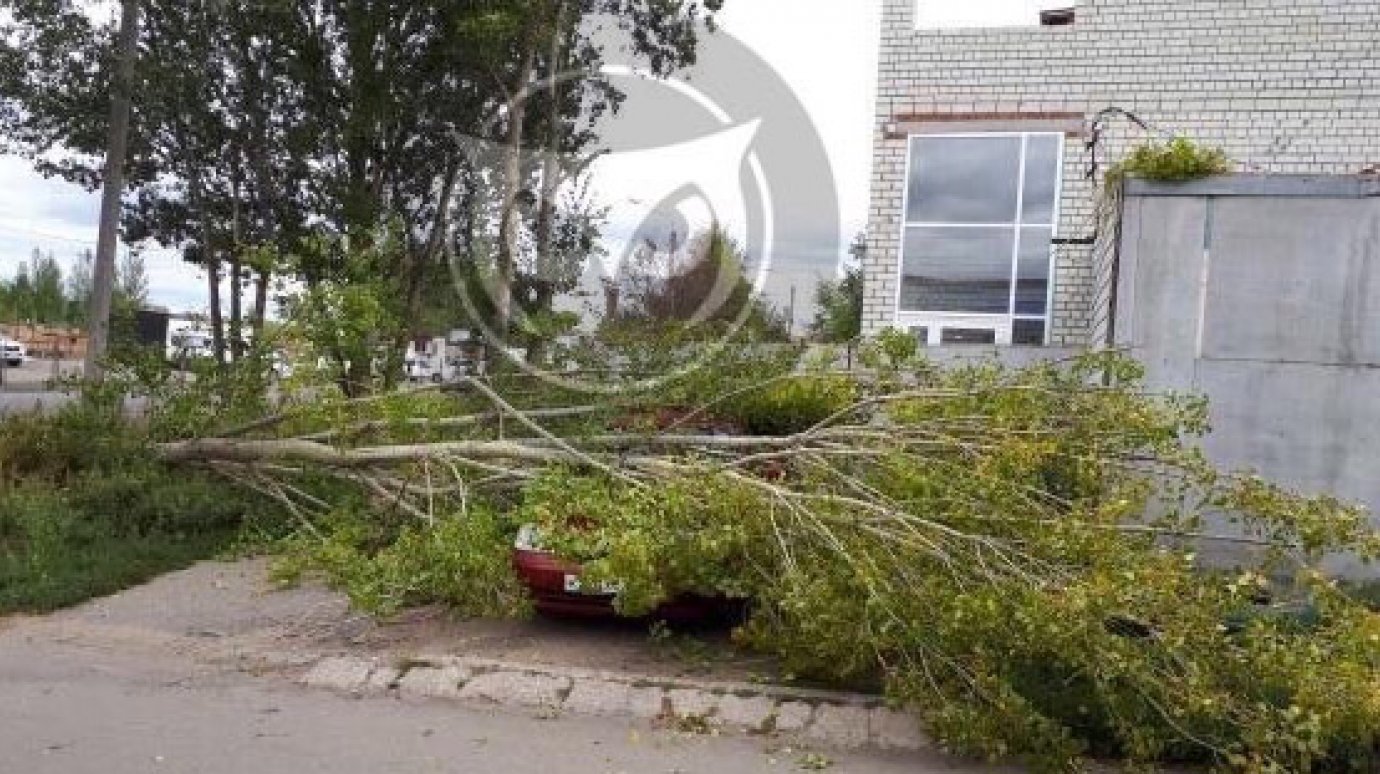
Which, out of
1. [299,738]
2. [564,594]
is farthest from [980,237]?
[299,738]

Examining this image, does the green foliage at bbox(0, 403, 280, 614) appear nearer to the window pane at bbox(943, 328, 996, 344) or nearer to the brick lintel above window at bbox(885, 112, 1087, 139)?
the window pane at bbox(943, 328, 996, 344)

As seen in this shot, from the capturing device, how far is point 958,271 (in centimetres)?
1191

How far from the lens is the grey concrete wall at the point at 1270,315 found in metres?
7.92

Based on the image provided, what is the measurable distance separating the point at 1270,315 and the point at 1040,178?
13.2 ft

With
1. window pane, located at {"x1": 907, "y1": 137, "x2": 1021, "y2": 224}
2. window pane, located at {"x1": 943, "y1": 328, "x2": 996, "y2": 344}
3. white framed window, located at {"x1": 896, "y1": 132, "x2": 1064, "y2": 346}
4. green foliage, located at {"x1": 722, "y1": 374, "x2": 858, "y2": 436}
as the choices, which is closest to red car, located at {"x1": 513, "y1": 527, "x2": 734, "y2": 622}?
green foliage, located at {"x1": 722, "y1": 374, "x2": 858, "y2": 436}

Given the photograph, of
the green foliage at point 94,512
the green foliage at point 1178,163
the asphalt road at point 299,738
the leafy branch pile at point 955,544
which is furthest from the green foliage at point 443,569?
the green foliage at point 1178,163

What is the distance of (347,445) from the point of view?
28.6 feet

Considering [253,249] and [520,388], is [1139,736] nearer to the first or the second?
[520,388]

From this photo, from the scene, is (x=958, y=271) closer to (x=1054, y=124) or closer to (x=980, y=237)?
(x=980, y=237)

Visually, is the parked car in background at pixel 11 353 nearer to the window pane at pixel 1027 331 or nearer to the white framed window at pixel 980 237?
the white framed window at pixel 980 237

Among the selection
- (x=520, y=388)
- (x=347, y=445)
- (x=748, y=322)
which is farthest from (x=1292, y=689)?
(x=347, y=445)

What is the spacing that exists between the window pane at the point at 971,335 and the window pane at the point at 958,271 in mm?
197

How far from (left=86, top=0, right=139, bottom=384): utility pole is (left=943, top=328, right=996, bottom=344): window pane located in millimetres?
10654

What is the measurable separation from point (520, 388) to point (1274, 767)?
19.5 feet
